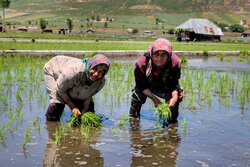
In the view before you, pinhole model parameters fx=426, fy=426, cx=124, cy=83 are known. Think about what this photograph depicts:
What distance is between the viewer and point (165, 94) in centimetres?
517

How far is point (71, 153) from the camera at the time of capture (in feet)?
12.0

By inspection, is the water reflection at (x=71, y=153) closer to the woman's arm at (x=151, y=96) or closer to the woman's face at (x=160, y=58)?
the woman's arm at (x=151, y=96)

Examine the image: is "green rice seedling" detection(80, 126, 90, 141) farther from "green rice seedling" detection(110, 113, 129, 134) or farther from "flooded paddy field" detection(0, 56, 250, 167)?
"green rice seedling" detection(110, 113, 129, 134)

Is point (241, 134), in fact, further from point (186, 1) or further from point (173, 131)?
point (186, 1)

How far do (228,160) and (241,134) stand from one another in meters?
1.06

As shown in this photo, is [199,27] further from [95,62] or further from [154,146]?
[154,146]

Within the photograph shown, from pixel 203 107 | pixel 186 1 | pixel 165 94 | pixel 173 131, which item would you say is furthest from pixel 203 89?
pixel 186 1

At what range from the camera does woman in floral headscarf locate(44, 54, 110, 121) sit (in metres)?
4.27

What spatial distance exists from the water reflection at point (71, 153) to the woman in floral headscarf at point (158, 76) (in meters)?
0.96

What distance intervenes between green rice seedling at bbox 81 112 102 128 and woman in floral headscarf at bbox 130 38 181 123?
71 centimetres

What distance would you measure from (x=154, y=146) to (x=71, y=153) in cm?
82

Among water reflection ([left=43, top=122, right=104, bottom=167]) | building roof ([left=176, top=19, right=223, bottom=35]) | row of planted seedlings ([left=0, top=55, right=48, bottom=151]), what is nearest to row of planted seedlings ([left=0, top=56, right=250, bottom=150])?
row of planted seedlings ([left=0, top=55, right=48, bottom=151])

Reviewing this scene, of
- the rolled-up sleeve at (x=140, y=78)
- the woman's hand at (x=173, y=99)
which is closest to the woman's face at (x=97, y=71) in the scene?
the rolled-up sleeve at (x=140, y=78)

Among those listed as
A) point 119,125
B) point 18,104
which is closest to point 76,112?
point 119,125
